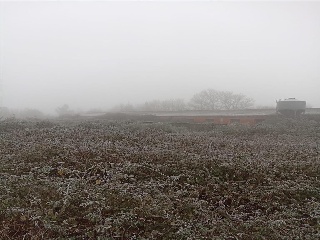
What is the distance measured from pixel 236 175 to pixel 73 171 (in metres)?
3.96

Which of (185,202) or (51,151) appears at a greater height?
(51,151)

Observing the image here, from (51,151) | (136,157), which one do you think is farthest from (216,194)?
(51,151)

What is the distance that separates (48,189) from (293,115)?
71.8ft

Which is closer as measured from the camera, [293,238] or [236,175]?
[293,238]

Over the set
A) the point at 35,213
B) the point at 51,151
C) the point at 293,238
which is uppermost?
the point at 51,151

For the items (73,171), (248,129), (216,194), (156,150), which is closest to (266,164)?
(216,194)

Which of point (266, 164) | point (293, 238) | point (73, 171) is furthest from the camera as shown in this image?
point (266, 164)

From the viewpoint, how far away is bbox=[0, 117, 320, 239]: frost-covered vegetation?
527cm

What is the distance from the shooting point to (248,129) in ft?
54.6

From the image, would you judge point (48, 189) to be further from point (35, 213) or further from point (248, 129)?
point (248, 129)

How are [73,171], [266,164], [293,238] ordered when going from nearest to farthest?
1. [293,238]
2. [73,171]
3. [266,164]

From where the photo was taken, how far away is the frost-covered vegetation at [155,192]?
17.3 ft

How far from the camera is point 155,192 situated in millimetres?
6602

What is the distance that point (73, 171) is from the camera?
24.7 feet
